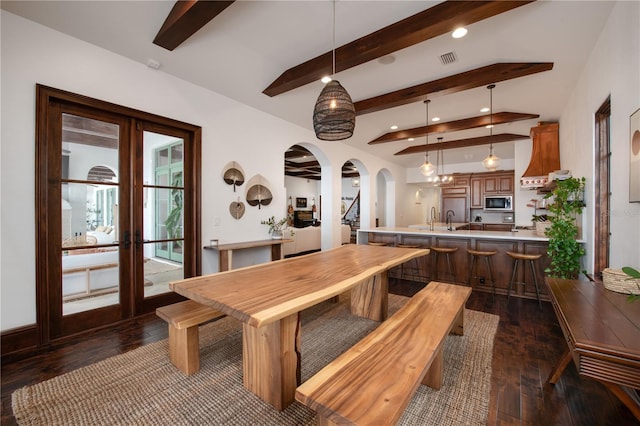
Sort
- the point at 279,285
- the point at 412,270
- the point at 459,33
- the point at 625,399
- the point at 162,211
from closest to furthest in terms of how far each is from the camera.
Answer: the point at 625,399
the point at 279,285
the point at 459,33
the point at 162,211
the point at 412,270

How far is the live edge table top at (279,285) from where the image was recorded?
4.59 feet

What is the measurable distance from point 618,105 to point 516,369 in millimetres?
2252

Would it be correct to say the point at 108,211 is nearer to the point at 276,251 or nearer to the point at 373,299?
the point at 276,251

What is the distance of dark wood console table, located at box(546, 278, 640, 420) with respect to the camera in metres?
1.07

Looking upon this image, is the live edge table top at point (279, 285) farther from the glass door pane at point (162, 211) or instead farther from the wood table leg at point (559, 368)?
the glass door pane at point (162, 211)

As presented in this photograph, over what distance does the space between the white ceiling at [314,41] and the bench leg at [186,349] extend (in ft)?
8.86

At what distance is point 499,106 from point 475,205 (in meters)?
4.42

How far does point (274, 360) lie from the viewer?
5.54 feet

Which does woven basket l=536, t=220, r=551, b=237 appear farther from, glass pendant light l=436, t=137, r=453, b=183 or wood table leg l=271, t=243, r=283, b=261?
wood table leg l=271, t=243, r=283, b=261

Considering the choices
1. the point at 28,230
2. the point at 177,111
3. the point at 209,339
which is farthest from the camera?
the point at 177,111

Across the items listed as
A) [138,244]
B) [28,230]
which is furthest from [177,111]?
[28,230]

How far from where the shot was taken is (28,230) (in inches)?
92.5

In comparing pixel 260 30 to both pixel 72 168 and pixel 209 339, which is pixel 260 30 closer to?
pixel 72 168

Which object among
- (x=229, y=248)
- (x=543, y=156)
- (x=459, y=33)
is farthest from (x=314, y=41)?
(x=543, y=156)
